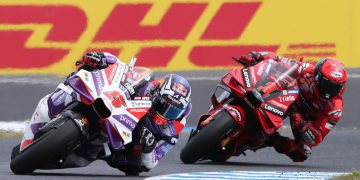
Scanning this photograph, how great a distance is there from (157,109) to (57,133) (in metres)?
1.31

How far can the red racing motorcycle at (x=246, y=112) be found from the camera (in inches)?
456

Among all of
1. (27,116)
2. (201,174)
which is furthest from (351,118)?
(201,174)

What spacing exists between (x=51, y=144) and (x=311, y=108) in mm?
4027

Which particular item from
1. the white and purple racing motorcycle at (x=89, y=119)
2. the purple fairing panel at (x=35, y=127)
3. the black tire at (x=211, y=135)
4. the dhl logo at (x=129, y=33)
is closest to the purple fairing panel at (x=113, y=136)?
the white and purple racing motorcycle at (x=89, y=119)

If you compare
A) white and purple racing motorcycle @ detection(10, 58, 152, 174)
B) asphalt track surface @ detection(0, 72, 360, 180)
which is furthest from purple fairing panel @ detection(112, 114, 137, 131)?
asphalt track surface @ detection(0, 72, 360, 180)

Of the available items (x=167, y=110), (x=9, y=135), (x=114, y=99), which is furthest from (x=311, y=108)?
(x=9, y=135)

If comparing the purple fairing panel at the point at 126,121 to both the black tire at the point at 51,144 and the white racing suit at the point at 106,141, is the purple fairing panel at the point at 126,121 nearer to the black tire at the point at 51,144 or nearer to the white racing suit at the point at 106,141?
the white racing suit at the point at 106,141

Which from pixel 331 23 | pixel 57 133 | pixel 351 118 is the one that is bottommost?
pixel 351 118

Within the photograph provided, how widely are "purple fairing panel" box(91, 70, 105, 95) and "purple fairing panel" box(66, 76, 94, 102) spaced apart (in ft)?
0.27

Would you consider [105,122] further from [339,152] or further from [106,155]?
[339,152]

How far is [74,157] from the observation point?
970cm

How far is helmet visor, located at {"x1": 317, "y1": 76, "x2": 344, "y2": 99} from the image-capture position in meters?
12.1

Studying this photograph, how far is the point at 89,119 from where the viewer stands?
9477mm

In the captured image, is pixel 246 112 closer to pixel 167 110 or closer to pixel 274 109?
pixel 274 109
